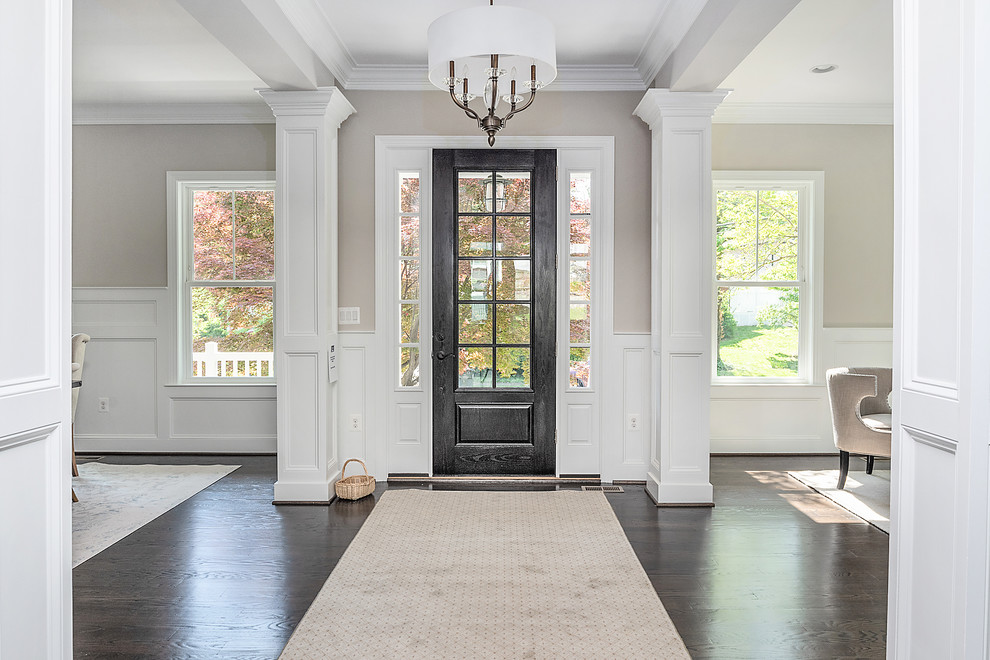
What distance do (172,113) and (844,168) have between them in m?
5.22

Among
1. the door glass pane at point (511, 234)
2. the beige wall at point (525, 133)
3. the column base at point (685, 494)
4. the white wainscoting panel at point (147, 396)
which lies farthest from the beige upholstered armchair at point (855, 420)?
the white wainscoting panel at point (147, 396)

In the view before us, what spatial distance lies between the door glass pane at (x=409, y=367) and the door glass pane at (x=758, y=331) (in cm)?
246

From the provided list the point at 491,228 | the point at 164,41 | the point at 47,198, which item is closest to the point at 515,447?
the point at 491,228

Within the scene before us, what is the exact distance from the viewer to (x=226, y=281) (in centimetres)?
554

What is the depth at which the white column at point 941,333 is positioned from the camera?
1294 millimetres

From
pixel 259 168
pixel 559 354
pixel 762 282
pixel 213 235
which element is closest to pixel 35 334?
pixel 559 354

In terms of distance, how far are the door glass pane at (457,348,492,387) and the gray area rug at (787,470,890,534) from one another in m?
2.24

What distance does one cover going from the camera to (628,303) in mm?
4668

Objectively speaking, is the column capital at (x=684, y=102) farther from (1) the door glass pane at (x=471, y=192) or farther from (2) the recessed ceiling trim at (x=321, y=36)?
(2) the recessed ceiling trim at (x=321, y=36)

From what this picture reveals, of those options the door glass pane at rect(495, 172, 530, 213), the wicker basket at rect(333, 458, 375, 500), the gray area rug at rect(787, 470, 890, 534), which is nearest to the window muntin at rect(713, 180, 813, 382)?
the gray area rug at rect(787, 470, 890, 534)

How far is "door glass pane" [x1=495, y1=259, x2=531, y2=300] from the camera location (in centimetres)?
471

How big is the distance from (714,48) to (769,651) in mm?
2676

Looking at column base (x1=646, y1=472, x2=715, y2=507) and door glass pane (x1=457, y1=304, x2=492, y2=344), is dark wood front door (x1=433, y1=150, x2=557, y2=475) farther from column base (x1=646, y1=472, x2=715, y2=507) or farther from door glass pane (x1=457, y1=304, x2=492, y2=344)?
column base (x1=646, y1=472, x2=715, y2=507)

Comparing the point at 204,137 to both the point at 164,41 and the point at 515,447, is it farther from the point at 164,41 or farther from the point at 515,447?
the point at 515,447
